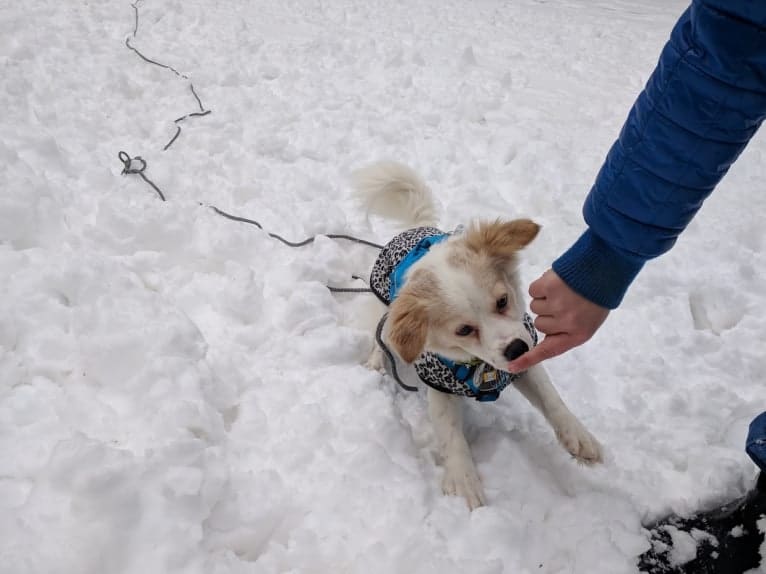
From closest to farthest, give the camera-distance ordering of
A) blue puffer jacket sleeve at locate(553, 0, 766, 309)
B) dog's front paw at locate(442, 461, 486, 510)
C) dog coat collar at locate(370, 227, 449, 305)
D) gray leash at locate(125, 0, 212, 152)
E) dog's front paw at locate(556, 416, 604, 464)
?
blue puffer jacket sleeve at locate(553, 0, 766, 309), dog's front paw at locate(442, 461, 486, 510), dog's front paw at locate(556, 416, 604, 464), dog coat collar at locate(370, 227, 449, 305), gray leash at locate(125, 0, 212, 152)

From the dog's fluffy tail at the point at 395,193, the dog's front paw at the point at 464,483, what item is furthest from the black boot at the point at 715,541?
the dog's fluffy tail at the point at 395,193

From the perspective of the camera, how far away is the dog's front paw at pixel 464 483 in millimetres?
1673

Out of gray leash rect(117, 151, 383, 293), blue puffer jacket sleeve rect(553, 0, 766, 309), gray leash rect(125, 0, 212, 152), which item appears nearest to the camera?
blue puffer jacket sleeve rect(553, 0, 766, 309)

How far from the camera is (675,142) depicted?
39.3 inches

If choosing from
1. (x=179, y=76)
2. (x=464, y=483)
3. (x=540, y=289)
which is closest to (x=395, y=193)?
(x=464, y=483)

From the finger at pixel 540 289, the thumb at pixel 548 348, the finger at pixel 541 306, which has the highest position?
the finger at pixel 540 289

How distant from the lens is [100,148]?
10.5ft

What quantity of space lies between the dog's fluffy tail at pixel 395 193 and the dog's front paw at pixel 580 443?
1.23 metres

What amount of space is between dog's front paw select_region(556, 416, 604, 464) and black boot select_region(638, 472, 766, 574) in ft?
0.82

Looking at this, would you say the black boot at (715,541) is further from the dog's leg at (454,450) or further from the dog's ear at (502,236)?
the dog's ear at (502,236)

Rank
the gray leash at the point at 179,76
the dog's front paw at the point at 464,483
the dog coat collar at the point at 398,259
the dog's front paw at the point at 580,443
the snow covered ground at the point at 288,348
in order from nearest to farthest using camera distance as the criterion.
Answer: the snow covered ground at the point at 288,348 < the dog's front paw at the point at 464,483 < the dog's front paw at the point at 580,443 < the dog coat collar at the point at 398,259 < the gray leash at the point at 179,76

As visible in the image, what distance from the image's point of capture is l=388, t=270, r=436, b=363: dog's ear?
5.72ft

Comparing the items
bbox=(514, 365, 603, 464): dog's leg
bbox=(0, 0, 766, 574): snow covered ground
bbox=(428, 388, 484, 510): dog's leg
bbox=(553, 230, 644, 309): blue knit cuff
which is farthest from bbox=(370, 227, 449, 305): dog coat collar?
bbox=(553, 230, 644, 309): blue knit cuff

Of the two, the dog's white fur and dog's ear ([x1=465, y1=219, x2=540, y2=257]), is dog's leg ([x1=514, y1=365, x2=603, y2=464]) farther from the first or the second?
dog's ear ([x1=465, y1=219, x2=540, y2=257])
